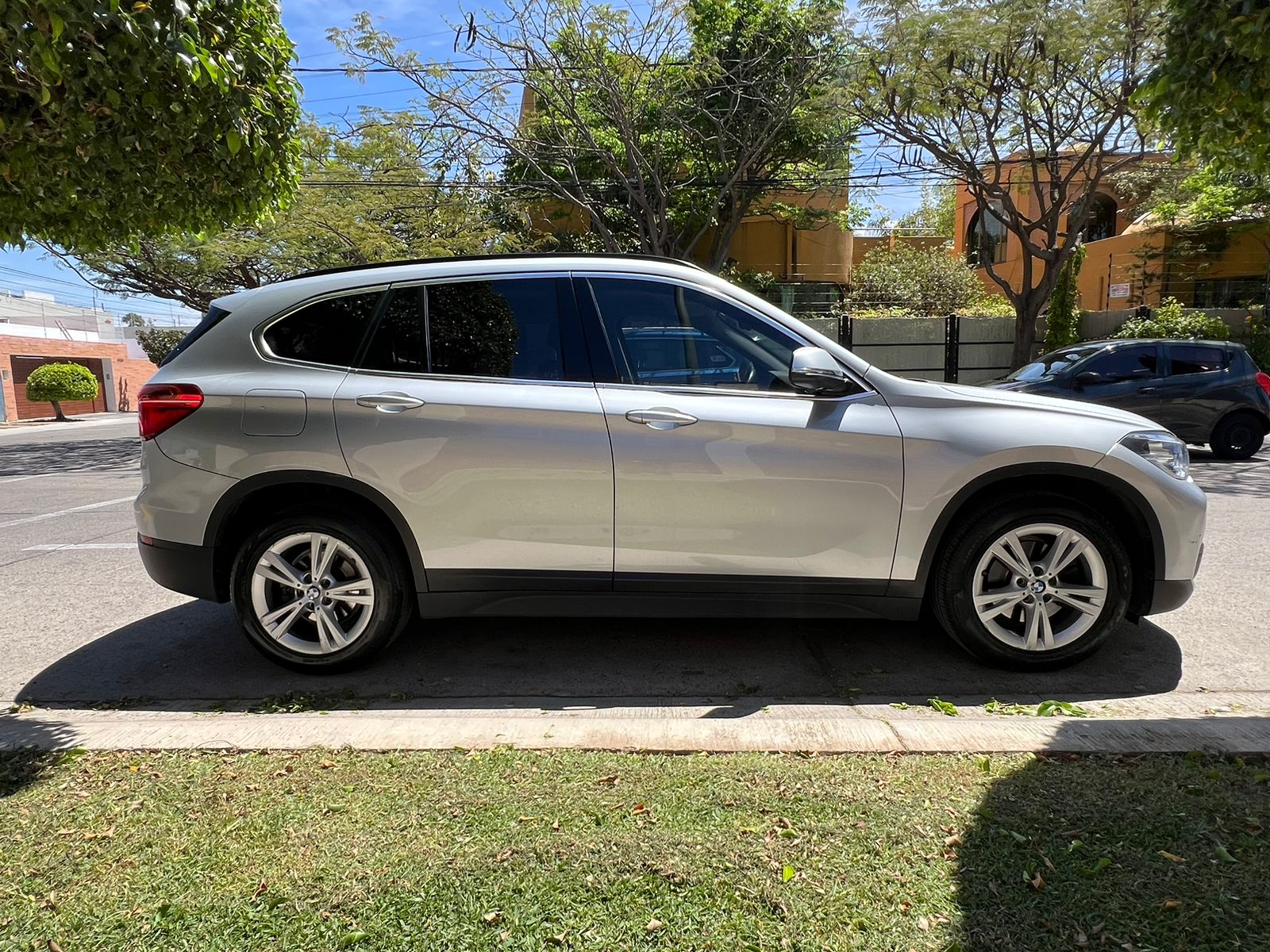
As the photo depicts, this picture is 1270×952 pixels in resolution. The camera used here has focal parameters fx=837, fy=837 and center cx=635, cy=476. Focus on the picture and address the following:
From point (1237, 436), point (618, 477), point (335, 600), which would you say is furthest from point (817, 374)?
point (1237, 436)

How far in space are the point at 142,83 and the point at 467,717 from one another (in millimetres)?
2566

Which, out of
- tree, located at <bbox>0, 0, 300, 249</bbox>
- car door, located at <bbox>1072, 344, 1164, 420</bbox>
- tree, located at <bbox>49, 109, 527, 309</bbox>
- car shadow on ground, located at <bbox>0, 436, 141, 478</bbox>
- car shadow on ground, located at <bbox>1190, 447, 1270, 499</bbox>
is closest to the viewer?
tree, located at <bbox>0, 0, 300, 249</bbox>

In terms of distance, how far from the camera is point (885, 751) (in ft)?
9.63

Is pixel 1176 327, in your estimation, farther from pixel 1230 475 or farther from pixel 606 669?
pixel 606 669

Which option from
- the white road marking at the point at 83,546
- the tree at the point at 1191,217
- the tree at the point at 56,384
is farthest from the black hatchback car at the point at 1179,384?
the tree at the point at 56,384

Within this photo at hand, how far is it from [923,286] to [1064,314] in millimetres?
5619

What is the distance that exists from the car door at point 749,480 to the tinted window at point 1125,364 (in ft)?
27.9

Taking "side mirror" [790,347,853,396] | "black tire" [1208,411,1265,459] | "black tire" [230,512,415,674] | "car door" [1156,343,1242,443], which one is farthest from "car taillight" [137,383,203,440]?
"black tire" [1208,411,1265,459]

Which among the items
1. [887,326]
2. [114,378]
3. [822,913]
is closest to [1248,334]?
[887,326]

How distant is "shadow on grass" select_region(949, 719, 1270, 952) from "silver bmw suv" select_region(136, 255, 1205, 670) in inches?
45.8

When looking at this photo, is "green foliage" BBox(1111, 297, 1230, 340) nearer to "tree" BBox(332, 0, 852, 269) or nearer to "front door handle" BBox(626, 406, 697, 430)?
"tree" BBox(332, 0, 852, 269)

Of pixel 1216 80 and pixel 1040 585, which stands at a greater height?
pixel 1216 80

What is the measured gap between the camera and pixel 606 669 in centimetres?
416

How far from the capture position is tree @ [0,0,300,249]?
2535 mm
